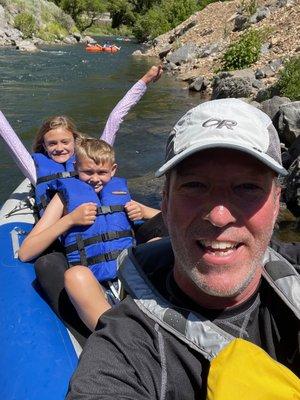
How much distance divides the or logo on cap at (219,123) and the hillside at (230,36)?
28.5 feet

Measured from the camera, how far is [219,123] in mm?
1084

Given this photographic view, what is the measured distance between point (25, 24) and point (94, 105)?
19.9m

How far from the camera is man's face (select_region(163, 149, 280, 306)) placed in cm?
109

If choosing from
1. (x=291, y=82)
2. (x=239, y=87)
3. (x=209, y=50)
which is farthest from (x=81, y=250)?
(x=209, y=50)

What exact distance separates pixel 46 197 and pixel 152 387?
2.10m

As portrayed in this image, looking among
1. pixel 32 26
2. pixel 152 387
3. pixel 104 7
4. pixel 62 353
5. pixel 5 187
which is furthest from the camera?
pixel 104 7

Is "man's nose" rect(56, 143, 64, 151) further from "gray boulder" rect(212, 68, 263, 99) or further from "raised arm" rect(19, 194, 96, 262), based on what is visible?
"gray boulder" rect(212, 68, 263, 99)

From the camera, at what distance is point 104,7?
4519 cm

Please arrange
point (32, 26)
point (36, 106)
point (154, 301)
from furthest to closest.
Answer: point (32, 26) < point (36, 106) < point (154, 301)

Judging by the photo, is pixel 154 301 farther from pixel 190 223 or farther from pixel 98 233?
pixel 98 233

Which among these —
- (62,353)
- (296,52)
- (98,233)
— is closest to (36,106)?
(296,52)

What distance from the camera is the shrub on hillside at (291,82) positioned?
6.90 meters

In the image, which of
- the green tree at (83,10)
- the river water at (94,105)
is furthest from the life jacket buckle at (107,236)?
the green tree at (83,10)

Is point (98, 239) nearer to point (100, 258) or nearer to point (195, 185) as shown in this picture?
point (100, 258)
